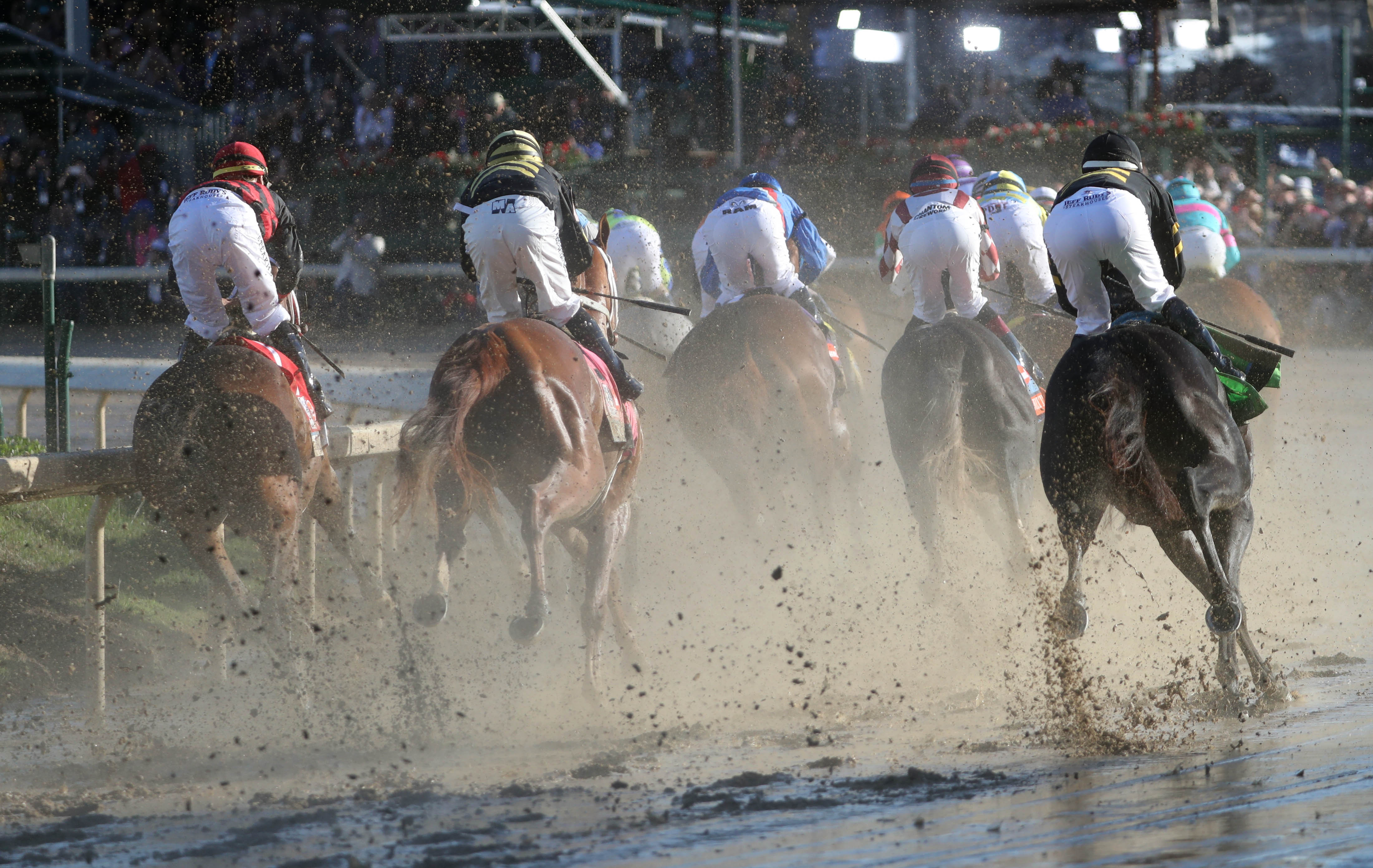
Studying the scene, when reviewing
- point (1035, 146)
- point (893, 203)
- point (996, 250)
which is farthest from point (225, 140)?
point (996, 250)

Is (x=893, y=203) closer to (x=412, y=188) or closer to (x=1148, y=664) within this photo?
(x=1148, y=664)

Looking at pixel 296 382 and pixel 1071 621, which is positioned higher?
pixel 296 382

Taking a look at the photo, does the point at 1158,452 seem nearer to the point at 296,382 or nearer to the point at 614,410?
the point at 614,410

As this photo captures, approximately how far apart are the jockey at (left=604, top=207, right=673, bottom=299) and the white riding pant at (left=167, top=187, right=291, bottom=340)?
3.90m

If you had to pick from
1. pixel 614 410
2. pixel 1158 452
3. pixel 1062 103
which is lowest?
pixel 1158 452

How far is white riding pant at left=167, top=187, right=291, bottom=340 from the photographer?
6.52 m

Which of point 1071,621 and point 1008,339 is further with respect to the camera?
point 1008,339

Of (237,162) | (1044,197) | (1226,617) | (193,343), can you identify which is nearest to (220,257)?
(193,343)

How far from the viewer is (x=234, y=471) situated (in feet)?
20.2

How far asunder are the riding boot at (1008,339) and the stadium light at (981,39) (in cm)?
1137

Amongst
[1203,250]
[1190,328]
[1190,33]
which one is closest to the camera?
[1190,328]

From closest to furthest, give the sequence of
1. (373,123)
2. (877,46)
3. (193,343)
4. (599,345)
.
→ (193,343), (599,345), (877,46), (373,123)

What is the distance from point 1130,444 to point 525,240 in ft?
8.57

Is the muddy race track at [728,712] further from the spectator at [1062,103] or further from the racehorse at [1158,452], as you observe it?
the spectator at [1062,103]
